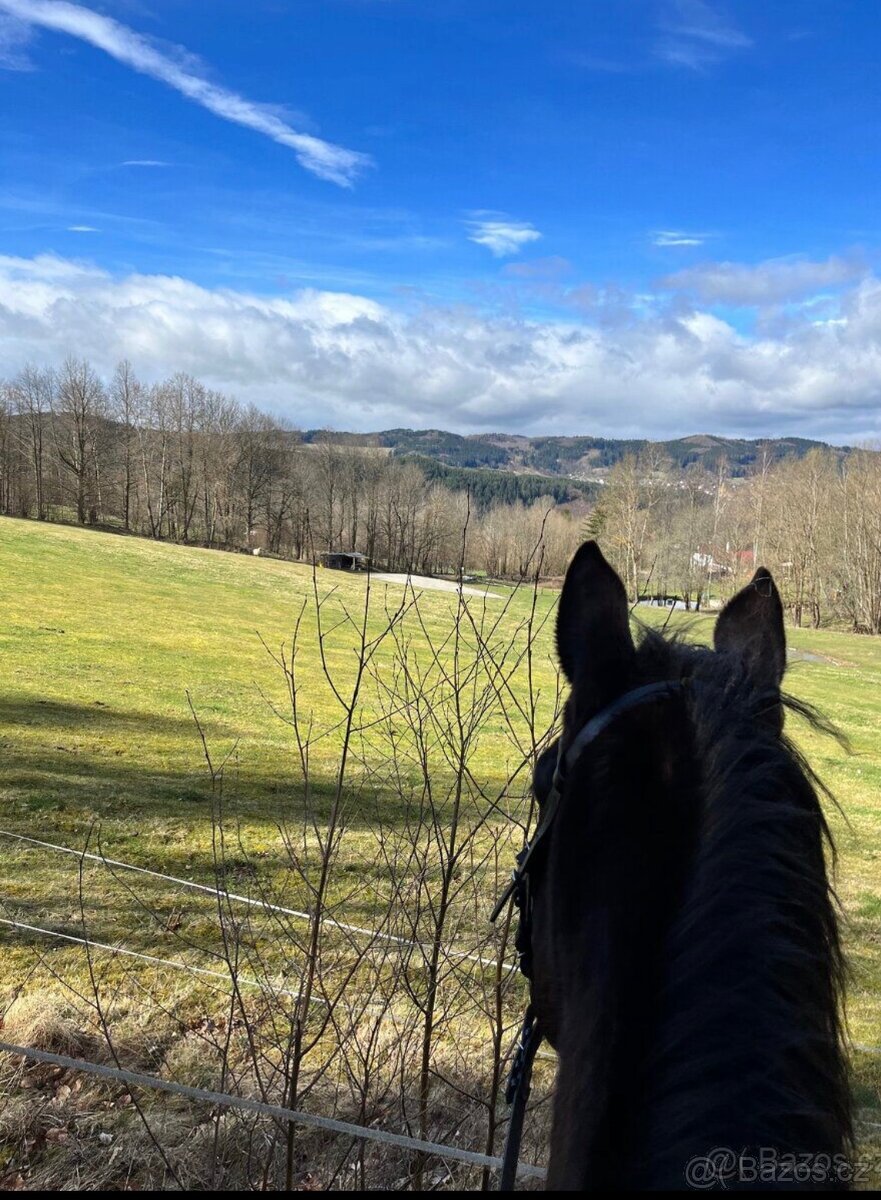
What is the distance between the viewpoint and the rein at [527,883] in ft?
4.04

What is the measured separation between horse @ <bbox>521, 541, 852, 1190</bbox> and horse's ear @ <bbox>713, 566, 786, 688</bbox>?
0.01 m

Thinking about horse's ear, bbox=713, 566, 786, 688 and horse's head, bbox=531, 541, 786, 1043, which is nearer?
horse's head, bbox=531, 541, 786, 1043

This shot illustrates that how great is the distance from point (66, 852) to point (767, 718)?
6875mm

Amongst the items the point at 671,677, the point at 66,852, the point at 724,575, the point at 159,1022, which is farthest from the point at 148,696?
the point at 724,575

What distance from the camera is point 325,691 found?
1705 cm

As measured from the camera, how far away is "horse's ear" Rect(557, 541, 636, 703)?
4.38 feet

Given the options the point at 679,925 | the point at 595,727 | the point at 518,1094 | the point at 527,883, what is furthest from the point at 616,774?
the point at 518,1094

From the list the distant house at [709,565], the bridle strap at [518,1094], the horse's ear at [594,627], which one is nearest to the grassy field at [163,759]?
the horse's ear at [594,627]

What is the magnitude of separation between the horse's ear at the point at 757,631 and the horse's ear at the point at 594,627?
0.72 feet

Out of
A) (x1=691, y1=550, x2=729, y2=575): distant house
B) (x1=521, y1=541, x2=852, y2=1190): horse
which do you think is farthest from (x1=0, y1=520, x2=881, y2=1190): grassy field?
(x1=691, y1=550, x2=729, y2=575): distant house

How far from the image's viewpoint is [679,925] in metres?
1.03

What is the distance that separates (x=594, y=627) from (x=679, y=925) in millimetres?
513

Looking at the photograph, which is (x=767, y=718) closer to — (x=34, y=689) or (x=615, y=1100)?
(x=615, y=1100)

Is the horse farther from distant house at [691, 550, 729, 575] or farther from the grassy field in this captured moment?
distant house at [691, 550, 729, 575]
